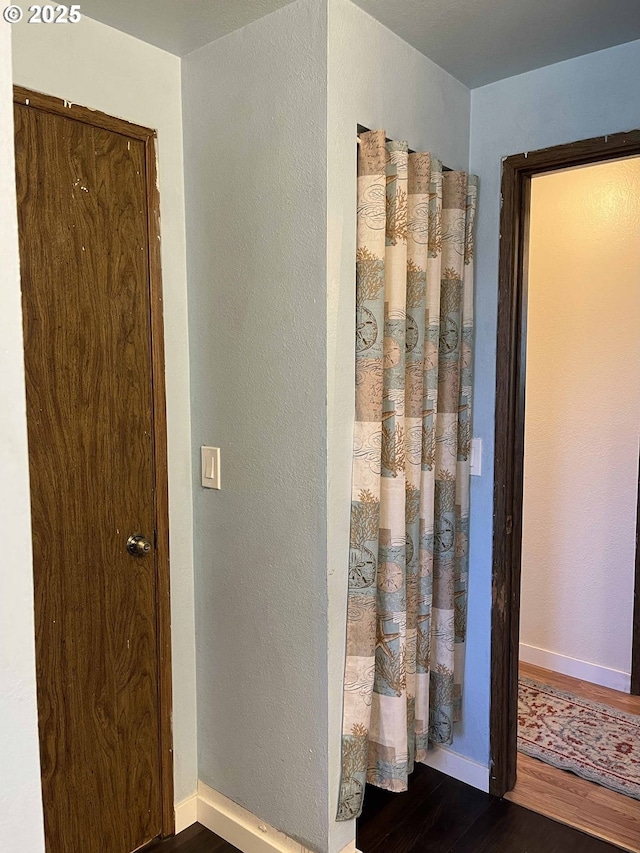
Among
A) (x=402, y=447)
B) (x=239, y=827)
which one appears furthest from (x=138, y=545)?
(x=239, y=827)

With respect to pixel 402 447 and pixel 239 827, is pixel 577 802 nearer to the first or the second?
pixel 239 827

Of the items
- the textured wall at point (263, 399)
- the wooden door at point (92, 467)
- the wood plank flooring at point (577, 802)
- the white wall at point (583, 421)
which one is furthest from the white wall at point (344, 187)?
the white wall at point (583, 421)

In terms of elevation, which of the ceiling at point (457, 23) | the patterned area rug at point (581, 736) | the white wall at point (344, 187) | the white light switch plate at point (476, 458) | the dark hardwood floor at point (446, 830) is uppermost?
the ceiling at point (457, 23)

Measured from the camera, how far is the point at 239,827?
78.8 inches

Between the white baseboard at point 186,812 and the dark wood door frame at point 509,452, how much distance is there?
99cm

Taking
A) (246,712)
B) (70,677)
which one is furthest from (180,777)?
(70,677)

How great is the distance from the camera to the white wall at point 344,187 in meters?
1.65

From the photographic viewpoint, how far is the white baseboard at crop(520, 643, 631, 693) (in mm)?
3033

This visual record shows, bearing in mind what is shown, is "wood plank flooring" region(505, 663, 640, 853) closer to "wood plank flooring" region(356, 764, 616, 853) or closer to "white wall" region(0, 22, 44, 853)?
"wood plank flooring" region(356, 764, 616, 853)

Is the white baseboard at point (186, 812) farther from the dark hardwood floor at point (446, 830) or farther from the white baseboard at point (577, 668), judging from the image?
the white baseboard at point (577, 668)

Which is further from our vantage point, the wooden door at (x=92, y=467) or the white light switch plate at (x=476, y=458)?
the white light switch plate at (x=476, y=458)

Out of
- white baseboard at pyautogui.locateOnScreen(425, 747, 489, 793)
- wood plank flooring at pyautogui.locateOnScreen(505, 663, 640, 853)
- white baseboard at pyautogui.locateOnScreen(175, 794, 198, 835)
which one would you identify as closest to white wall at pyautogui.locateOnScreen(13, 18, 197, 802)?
white baseboard at pyautogui.locateOnScreen(175, 794, 198, 835)

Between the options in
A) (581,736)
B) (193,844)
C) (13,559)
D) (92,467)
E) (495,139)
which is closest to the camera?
(13,559)

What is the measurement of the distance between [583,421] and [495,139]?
4.79 feet
